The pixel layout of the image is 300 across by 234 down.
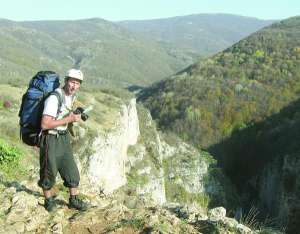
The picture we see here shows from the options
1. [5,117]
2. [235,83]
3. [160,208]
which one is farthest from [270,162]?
[160,208]

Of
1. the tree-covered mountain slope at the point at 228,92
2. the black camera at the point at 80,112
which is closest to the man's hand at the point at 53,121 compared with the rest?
the black camera at the point at 80,112

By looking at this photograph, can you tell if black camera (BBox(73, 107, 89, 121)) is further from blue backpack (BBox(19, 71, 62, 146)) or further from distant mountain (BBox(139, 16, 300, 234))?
distant mountain (BBox(139, 16, 300, 234))

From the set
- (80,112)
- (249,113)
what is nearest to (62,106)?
(80,112)

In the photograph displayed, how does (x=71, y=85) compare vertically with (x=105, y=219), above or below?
above

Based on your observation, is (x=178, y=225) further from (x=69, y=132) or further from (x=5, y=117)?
(x=5, y=117)

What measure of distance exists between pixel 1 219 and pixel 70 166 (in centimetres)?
135

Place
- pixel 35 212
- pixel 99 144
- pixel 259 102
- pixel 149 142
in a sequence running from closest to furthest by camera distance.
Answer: pixel 35 212 < pixel 99 144 < pixel 149 142 < pixel 259 102

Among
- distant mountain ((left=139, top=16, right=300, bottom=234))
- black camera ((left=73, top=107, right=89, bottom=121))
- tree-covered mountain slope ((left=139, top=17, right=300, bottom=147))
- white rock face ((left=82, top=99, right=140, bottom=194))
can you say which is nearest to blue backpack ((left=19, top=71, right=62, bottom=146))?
black camera ((left=73, top=107, right=89, bottom=121))

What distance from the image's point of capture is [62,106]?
24.6ft

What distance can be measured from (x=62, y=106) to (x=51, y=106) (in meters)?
0.27

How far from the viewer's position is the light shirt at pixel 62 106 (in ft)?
23.7

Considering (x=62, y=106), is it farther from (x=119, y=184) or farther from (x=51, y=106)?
(x=119, y=184)

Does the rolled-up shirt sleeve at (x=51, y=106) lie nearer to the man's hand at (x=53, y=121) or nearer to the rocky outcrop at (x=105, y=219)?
the man's hand at (x=53, y=121)

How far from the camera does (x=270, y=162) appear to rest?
83312 mm
